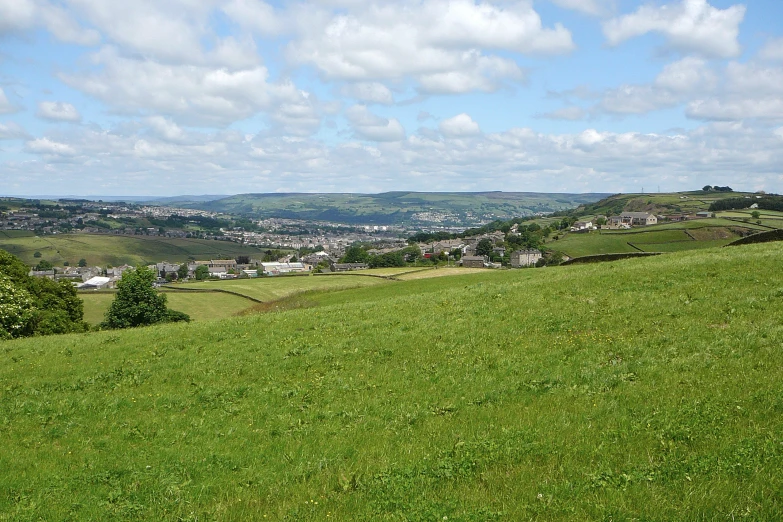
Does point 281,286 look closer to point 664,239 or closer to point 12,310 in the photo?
point 12,310

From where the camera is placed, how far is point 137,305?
55938 millimetres

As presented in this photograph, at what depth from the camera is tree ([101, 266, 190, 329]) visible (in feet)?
182

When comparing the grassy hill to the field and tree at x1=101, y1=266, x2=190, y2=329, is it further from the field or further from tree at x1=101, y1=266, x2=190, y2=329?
the field

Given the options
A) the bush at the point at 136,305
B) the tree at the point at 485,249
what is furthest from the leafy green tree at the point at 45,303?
the tree at the point at 485,249

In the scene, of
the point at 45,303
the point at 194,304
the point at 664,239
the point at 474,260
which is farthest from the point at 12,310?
the point at 474,260

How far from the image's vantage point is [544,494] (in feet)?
31.2

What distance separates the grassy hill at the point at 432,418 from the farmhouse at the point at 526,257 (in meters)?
123

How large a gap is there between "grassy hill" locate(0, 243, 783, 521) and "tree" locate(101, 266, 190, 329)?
31369mm

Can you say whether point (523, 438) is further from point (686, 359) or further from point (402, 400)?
point (686, 359)

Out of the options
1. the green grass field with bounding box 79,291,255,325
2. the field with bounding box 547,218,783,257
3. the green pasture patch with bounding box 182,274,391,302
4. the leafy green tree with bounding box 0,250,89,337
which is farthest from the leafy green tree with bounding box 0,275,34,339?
the field with bounding box 547,218,783,257

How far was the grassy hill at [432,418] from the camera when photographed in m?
9.76

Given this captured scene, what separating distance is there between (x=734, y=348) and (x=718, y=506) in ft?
30.7

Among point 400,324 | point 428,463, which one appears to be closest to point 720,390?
point 428,463

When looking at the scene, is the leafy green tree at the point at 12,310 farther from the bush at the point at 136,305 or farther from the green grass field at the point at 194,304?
the green grass field at the point at 194,304
